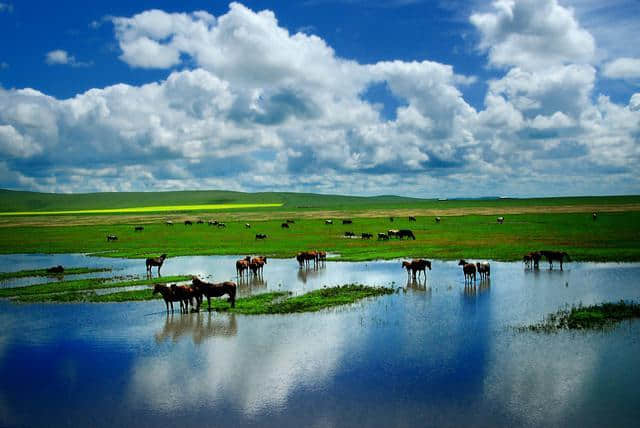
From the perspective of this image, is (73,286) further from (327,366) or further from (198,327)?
(327,366)

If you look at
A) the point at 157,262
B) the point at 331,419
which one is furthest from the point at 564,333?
the point at 157,262

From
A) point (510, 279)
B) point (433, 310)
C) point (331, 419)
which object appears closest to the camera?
point (331, 419)

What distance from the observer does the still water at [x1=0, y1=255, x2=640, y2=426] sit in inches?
416

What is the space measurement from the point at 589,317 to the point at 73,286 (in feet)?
86.3

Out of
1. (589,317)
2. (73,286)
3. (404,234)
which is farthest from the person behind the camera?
(404,234)

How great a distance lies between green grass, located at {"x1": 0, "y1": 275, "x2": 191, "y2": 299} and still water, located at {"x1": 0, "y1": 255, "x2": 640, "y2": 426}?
3.75 meters

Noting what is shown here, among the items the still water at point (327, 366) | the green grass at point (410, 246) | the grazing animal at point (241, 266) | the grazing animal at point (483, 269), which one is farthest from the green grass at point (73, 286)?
the grazing animal at point (483, 269)

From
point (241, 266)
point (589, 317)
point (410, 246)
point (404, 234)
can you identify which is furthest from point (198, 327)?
point (404, 234)

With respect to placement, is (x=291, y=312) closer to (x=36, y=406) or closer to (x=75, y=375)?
(x=75, y=375)

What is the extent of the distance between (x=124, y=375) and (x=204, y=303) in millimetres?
9137

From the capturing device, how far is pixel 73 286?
89.7ft

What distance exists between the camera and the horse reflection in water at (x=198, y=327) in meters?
16.8

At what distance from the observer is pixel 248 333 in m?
16.8

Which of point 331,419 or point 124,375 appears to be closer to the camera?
point 331,419
